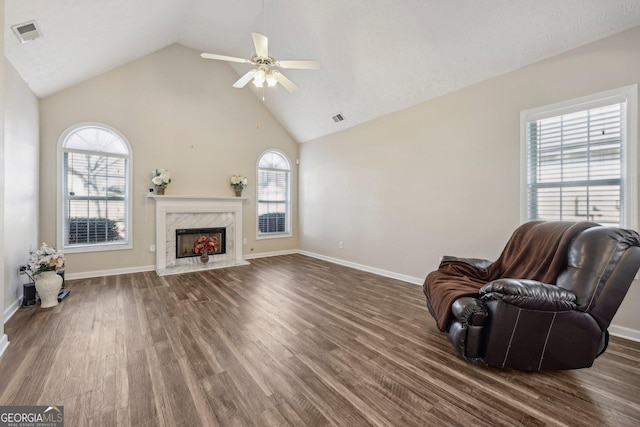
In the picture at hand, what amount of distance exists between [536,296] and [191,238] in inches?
220

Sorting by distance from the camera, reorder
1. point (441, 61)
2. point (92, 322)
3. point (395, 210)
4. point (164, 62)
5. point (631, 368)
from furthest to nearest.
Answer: point (164, 62), point (395, 210), point (441, 61), point (92, 322), point (631, 368)

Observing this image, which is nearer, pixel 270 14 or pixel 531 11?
pixel 531 11

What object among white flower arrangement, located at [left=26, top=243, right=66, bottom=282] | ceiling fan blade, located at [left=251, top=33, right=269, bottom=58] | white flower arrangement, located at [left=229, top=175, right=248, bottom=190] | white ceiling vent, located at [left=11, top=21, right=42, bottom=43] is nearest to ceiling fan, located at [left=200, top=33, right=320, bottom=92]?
ceiling fan blade, located at [left=251, top=33, right=269, bottom=58]

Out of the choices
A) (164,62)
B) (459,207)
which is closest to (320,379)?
(459,207)

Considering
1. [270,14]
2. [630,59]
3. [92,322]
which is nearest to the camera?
[630,59]

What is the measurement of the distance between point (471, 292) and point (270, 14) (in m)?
4.86

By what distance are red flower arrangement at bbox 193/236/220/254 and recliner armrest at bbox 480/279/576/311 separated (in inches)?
199

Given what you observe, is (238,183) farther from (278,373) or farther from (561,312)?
(561,312)

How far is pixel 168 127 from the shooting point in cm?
532

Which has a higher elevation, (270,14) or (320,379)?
(270,14)

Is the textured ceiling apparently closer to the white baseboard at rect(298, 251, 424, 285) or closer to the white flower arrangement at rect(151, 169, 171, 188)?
the white flower arrangement at rect(151, 169, 171, 188)

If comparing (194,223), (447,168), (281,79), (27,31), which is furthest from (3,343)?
(447,168)

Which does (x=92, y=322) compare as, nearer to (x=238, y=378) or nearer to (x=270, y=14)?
(x=238, y=378)

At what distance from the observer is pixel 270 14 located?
4.34 metres
